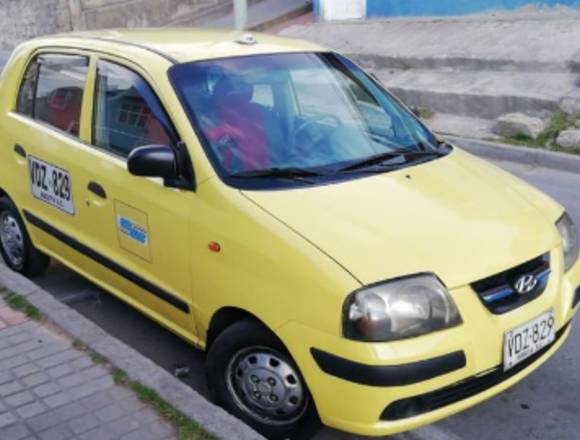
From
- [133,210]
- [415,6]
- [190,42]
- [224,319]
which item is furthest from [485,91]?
[224,319]

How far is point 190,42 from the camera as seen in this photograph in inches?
170

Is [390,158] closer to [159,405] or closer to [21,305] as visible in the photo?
[159,405]

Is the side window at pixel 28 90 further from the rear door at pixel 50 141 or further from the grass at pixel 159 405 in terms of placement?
the grass at pixel 159 405

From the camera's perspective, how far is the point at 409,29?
12055 mm

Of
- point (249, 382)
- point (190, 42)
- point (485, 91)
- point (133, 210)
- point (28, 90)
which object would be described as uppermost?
point (190, 42)

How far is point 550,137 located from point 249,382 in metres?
5.77

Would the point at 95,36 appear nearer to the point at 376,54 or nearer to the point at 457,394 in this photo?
the point at 457,394

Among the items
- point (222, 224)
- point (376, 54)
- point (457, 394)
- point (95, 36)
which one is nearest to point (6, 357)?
point (222, 224)

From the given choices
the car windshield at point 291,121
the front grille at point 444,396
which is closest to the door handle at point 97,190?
the car windshield at point 291,121

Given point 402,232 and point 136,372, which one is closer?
point 402,232

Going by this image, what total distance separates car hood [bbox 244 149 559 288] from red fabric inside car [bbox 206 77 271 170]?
29 centimetres

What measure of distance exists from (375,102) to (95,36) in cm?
169

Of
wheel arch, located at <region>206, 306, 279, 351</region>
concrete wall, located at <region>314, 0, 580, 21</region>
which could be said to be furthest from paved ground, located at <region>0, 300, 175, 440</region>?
concrete wall, located at <region>314, 0, 580, 21</region>

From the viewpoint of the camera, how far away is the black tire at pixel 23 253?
5.20 metres
